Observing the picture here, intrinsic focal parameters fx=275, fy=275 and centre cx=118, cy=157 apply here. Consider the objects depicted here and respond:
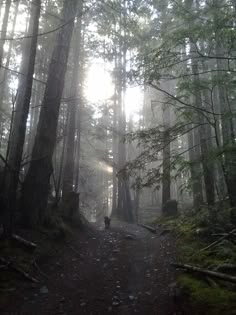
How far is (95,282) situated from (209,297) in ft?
8.30

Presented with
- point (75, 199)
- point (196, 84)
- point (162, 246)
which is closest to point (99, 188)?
point (75, 199)

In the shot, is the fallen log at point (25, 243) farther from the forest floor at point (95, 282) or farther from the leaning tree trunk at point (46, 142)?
the leaning tree trunk at point (46, 142)

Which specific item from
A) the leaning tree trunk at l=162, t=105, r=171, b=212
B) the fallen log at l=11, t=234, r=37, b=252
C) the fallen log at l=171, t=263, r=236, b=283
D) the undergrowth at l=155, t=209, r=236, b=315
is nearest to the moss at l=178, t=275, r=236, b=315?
the undergrowth at l=155, t=209, r=236, b=315

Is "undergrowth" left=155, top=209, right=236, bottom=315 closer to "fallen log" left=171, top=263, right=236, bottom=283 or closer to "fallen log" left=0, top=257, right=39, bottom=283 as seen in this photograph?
"fallen log" left=171, top=263, right=236, bottom=283

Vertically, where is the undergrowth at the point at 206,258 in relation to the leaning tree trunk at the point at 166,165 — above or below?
below

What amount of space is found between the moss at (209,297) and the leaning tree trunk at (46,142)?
474cm

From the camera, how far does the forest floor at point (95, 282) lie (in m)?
4.87

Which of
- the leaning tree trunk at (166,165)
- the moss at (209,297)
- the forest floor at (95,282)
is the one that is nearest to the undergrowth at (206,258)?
the moss at (209,297)

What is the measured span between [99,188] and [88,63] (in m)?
15.0

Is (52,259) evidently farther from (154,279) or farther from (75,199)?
(75,199)

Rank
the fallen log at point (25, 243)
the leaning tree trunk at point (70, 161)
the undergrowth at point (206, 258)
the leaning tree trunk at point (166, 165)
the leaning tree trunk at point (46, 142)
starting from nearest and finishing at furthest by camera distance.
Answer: the undergrowth at point (206, 258) → the fallen log at point (25, 243) → the leaning tree trunk at point (166, 165) → the leaning tree trunk at point (46, 142) → the leaning tree trunk at point (70, 161)

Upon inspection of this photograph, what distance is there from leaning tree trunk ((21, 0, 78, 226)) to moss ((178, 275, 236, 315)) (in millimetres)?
4743

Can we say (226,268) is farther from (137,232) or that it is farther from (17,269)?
(137,232)

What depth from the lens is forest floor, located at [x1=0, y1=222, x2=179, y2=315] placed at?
487 centimetres
